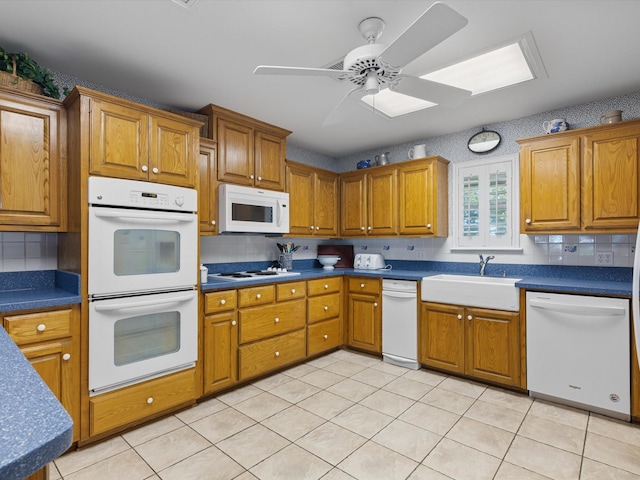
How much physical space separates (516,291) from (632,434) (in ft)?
3.60

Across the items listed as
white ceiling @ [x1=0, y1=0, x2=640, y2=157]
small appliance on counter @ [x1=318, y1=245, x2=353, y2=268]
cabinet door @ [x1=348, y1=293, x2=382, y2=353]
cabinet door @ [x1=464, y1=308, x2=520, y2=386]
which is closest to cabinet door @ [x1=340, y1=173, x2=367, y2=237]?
small appliance on counter @ [x1=318, y1=245, x2=353, y2=268]

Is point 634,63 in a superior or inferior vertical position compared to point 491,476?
superior

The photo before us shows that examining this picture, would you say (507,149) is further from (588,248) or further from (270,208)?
(270,208)

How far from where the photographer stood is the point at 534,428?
2.36 meters

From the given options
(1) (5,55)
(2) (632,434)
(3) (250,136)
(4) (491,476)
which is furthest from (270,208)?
(2) (632,434)

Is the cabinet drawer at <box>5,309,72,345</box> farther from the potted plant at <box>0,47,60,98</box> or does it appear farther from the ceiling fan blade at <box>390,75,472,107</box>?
the ceiling fan blade at <box>390,75,472,107</box>

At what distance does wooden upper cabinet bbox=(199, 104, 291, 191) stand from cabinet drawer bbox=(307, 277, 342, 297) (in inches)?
40.5

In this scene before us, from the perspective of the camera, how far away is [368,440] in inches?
87.5

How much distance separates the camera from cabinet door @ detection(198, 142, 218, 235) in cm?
303

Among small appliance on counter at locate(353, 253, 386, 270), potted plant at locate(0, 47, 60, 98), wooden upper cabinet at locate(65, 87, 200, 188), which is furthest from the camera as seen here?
small appliance on counter at locate(353, 253, 386, 270)

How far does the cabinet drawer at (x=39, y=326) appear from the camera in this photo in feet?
6.23

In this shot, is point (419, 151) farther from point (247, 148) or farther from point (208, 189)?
point (208, 189)

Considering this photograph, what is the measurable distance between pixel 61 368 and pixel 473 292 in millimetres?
3010

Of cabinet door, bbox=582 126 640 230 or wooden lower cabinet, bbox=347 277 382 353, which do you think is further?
wooden lower cabinet, bbox=347 277 382 353
